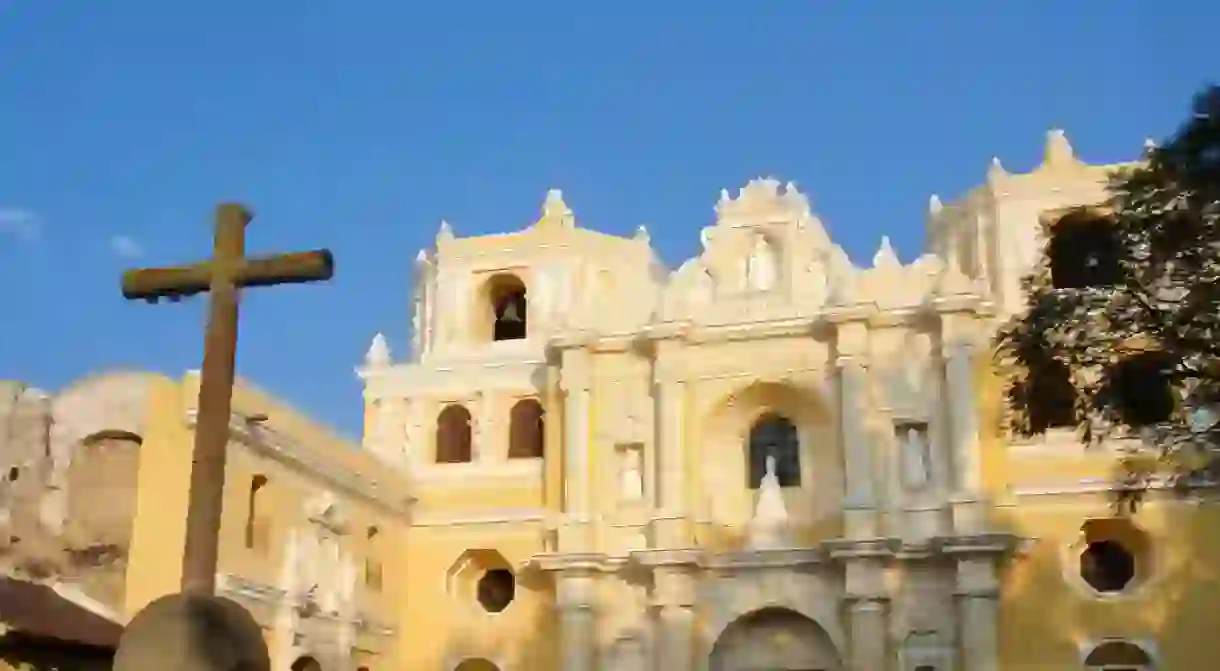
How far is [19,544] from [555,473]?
10.1m

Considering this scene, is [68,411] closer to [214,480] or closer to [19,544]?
[19,544]

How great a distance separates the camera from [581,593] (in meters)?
23.2

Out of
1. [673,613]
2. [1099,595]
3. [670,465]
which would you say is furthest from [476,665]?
[1099,595]

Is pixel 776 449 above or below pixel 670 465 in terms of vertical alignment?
above

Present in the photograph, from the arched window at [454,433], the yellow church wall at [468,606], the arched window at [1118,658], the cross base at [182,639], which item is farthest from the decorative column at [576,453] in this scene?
the cross base at [182,639]

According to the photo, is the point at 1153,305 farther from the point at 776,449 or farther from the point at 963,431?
the point at 776,449

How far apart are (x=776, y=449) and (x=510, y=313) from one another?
6.00 metres

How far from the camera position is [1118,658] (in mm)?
21781

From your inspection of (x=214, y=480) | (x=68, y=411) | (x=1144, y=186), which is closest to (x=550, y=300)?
(x=68, y=411)

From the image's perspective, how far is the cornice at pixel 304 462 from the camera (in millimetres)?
18766

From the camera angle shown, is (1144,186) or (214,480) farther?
(1144,186)

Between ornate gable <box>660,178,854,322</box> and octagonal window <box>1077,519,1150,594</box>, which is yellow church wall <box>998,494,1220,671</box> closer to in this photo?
octagonal window <box>1077,519,1150,594</box>

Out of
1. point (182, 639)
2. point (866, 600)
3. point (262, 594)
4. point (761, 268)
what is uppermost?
point (761, 268)

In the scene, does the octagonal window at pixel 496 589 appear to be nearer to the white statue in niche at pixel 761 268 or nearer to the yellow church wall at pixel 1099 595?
the white statue in niche at pixel 761 268
